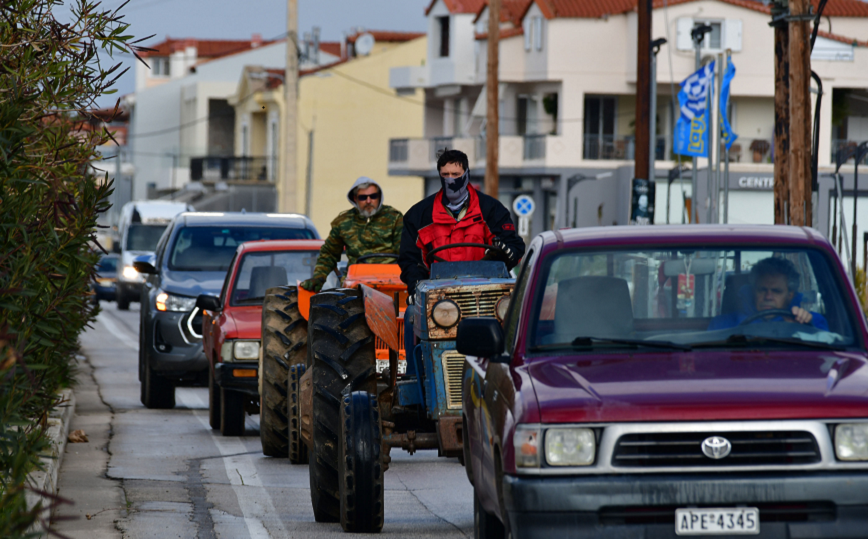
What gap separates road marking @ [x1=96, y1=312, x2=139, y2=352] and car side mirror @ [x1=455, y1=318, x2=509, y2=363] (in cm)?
2064

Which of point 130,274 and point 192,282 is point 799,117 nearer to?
point 192,282

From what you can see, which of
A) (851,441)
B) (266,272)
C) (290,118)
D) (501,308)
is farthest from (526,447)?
(290,118)

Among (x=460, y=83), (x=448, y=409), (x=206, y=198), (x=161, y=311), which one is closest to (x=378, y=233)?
(x=448, y=409)

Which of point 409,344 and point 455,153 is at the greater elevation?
point 455,153

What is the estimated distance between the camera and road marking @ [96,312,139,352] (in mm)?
28109

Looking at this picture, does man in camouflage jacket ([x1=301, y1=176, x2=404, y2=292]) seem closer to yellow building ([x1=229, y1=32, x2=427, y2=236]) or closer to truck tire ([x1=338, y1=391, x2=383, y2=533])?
truck tire ([x1=338, y1=391, x2=383, y2=533])

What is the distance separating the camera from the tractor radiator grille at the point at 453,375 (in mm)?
8391

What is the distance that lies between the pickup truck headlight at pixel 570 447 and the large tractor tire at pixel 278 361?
21.2ft

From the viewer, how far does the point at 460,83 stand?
61.8 metres

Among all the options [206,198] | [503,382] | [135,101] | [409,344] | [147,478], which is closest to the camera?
[503,382]

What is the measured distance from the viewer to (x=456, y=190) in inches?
365

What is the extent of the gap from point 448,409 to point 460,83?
54.1 meters

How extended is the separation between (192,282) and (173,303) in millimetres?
357

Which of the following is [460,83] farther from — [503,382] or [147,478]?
[503,382]
